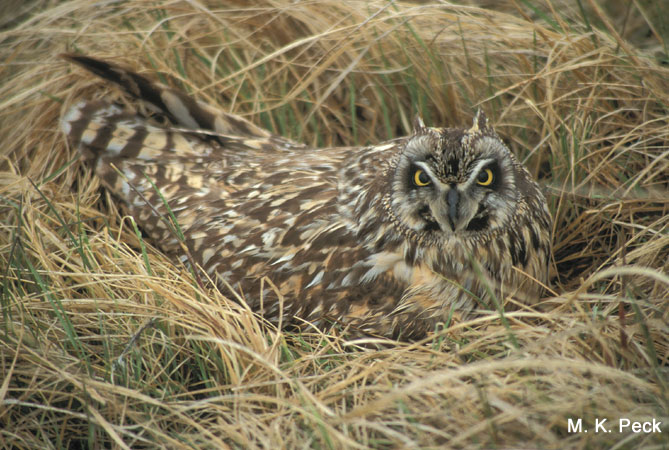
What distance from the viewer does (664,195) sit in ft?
7.71

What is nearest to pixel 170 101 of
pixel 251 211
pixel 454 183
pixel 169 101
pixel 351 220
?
pixel 169 101

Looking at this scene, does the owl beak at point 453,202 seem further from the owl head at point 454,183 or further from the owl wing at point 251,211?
the owl wing at point 251,211

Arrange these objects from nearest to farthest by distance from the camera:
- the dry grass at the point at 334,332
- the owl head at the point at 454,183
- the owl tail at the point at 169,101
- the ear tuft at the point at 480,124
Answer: the dry grass at the point at 334,332 → the owl head at the point at 454,183 → the ear tuft at the point at 480,124 → the owl tail at the point at 169,101

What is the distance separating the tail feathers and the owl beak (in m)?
1.22

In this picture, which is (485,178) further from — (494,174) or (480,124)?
(480,124)

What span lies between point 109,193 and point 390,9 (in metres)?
1.59

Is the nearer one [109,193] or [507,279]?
[507,279]

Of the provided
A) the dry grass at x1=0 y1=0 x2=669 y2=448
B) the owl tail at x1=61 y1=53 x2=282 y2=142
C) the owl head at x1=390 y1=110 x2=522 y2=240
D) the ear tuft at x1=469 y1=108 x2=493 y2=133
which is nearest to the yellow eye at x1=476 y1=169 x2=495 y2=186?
the owl head at x1=390 y1=110 x2=522 y2=240

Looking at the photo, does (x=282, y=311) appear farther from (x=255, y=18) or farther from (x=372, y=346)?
(x=255, y=18)

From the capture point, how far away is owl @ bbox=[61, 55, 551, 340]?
1.98 metres

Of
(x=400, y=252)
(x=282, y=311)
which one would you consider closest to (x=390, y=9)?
(x=400, y=252)

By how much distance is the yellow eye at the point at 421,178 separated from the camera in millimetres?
1946

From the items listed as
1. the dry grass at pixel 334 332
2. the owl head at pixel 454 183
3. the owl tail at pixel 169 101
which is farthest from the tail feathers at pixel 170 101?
the owl head at pixel 454 183

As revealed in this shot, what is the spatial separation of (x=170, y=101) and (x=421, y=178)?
4.37ft
